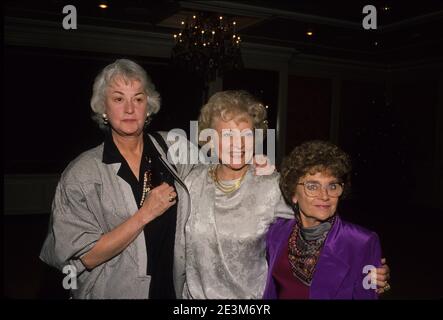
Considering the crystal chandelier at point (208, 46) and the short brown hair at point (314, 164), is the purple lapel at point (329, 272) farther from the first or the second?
the crystal chandelier at point (208, 46)

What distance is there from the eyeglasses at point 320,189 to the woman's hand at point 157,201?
56cm

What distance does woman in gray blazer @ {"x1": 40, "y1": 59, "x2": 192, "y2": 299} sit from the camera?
4.94 ft

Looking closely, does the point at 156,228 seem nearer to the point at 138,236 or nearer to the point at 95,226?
the point at 138,236

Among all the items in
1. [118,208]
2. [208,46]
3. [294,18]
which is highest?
[294,18]

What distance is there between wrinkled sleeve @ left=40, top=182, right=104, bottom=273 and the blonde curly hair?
0.63 meters

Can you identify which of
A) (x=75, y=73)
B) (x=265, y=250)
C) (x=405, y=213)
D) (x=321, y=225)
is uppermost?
(x=75, y=73)

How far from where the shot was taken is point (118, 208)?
158cm

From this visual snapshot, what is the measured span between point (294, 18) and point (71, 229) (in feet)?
16.7

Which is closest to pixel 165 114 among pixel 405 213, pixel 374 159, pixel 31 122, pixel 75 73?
pixel 75 73

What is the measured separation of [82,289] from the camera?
5.21 feet

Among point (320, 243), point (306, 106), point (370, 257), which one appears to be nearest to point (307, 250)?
point (320, 243)

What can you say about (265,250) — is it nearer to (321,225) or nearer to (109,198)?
(321,225)

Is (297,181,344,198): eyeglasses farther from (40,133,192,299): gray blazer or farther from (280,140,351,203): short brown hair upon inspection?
Result: (40,133,192,299): gray blazer

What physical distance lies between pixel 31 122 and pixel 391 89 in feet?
27.4
